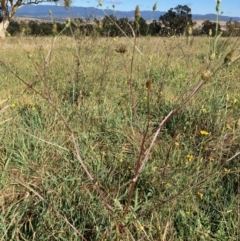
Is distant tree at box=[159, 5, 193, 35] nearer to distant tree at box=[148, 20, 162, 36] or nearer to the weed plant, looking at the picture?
distant tree at box=[148, 20, 162, 36]

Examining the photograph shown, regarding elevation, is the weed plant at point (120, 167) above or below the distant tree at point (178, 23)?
below

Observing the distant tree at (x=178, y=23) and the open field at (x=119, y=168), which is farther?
the distant tree at (x=178, y=23)

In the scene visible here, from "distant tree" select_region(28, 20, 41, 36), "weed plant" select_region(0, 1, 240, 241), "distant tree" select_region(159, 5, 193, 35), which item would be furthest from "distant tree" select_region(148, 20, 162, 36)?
"weed plant" select_region(0, 1, 240, 241)

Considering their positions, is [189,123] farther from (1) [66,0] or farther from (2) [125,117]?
(1) [66,0]

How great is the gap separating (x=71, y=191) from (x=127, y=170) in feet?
1.25

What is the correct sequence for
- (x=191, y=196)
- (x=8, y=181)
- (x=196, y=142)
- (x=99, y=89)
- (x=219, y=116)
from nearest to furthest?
(x=191, y=196) < (x=8, y=181) < (x=196, y=142) < (x=219, y=116) < (x=99, y=89)

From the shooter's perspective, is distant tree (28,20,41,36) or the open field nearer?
the open field

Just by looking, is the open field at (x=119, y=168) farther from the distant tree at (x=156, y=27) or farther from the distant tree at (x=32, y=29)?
the distant tree at (x=156, y=27)

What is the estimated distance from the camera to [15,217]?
1.66m

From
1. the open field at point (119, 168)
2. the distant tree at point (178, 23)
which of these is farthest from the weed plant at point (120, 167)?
the distant tree at point (178, 23)

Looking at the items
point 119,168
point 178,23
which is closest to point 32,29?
point 178,23

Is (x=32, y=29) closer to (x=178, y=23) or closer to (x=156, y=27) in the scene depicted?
(x=156, y=27)

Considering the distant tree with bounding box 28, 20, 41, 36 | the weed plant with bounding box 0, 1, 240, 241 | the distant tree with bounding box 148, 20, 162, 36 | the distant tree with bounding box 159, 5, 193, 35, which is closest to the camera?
the weed plant with bounding box 0, 1, 240, 241

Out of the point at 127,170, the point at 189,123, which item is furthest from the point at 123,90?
the point at 127,170
